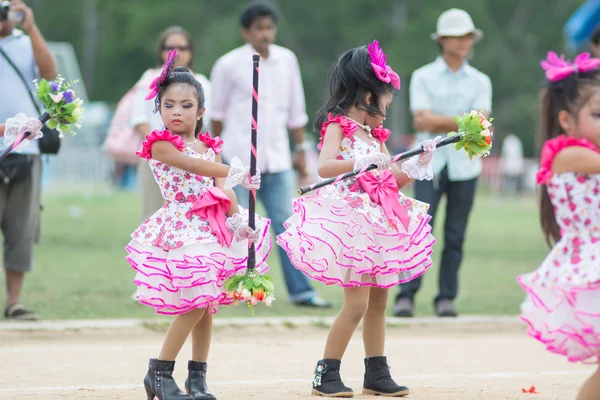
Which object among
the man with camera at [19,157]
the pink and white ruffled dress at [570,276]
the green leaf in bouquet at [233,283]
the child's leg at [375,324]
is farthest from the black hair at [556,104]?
the man with camera at [19,157]

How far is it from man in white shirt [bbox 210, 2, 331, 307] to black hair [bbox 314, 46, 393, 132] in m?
3.33

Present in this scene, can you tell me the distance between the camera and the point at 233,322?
862 cm

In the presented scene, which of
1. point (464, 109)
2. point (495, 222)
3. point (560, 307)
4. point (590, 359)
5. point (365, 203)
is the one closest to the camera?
point (560, 307)

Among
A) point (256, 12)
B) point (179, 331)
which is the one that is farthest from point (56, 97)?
point (256, 12)

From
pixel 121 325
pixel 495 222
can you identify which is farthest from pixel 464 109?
pixel 495 222

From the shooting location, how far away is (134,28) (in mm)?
52969

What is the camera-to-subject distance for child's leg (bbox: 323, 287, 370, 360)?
5906 millimetres

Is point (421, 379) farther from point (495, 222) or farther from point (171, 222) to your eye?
point (495, 222)

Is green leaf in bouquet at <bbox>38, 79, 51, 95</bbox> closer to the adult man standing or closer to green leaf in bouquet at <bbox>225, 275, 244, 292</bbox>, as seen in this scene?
green leaf in bouquet at <bbox>225, 275, 244, 292</bbox>

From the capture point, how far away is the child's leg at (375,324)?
6.09 meters

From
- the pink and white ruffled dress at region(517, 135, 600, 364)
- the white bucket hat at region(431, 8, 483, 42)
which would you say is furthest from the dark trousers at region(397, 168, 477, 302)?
the pink and white ruffled dress at region(517, 135, 600, 364)

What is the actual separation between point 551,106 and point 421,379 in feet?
6.68

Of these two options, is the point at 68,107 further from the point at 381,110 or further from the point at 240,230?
the point at 381,110

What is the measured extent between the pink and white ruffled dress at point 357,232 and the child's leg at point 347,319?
3.0 inches
